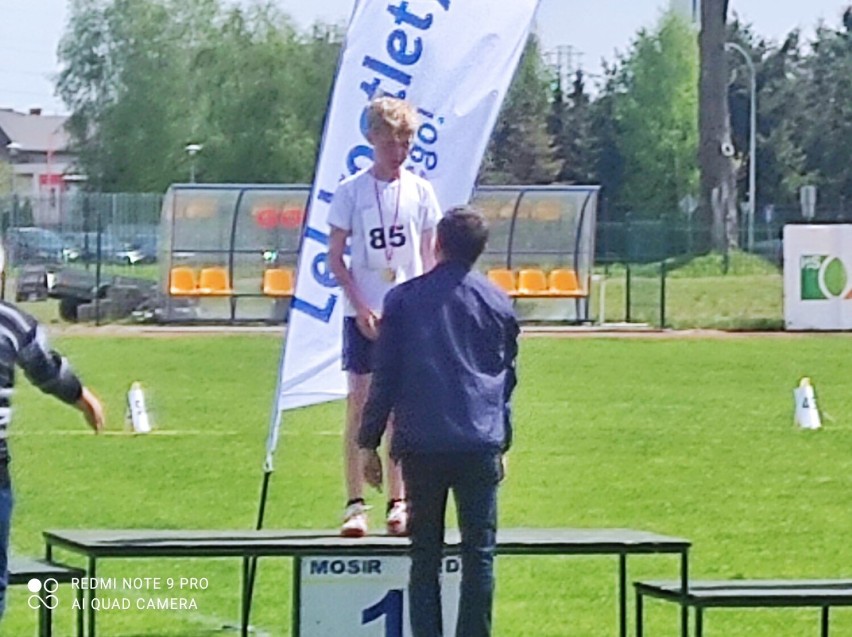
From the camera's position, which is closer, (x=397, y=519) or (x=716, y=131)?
(x=397, y=519)

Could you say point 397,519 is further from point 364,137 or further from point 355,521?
point 364,137

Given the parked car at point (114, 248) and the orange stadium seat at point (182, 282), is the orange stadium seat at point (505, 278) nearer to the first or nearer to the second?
the orange stadium seat at point (182, 282)

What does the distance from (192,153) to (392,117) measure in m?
79.7

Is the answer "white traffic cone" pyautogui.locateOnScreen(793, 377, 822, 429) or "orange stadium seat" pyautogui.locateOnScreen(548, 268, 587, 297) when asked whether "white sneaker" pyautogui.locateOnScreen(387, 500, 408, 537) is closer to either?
"white traffic cone" pyautogui.locateOnScreen(793, 377, 822, 429)

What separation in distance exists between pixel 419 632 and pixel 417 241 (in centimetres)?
172

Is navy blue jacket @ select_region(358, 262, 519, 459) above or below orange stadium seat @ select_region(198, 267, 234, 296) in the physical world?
above

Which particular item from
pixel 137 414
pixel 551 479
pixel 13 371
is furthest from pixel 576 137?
pixel 13 371

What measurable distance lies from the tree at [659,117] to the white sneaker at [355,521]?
236ft

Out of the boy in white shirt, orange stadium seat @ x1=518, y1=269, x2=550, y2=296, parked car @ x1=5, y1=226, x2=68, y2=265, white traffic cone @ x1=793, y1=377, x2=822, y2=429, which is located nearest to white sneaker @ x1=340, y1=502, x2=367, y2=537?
the boy in white shirt

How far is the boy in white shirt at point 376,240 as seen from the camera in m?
8.91

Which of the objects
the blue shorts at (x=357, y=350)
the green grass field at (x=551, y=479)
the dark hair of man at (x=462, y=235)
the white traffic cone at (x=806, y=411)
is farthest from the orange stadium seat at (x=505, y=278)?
the dark hair of man at (x=462, y=235)

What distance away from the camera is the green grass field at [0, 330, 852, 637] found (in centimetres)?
1108

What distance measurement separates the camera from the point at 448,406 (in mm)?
7875

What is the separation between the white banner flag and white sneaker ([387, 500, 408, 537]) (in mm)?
647
